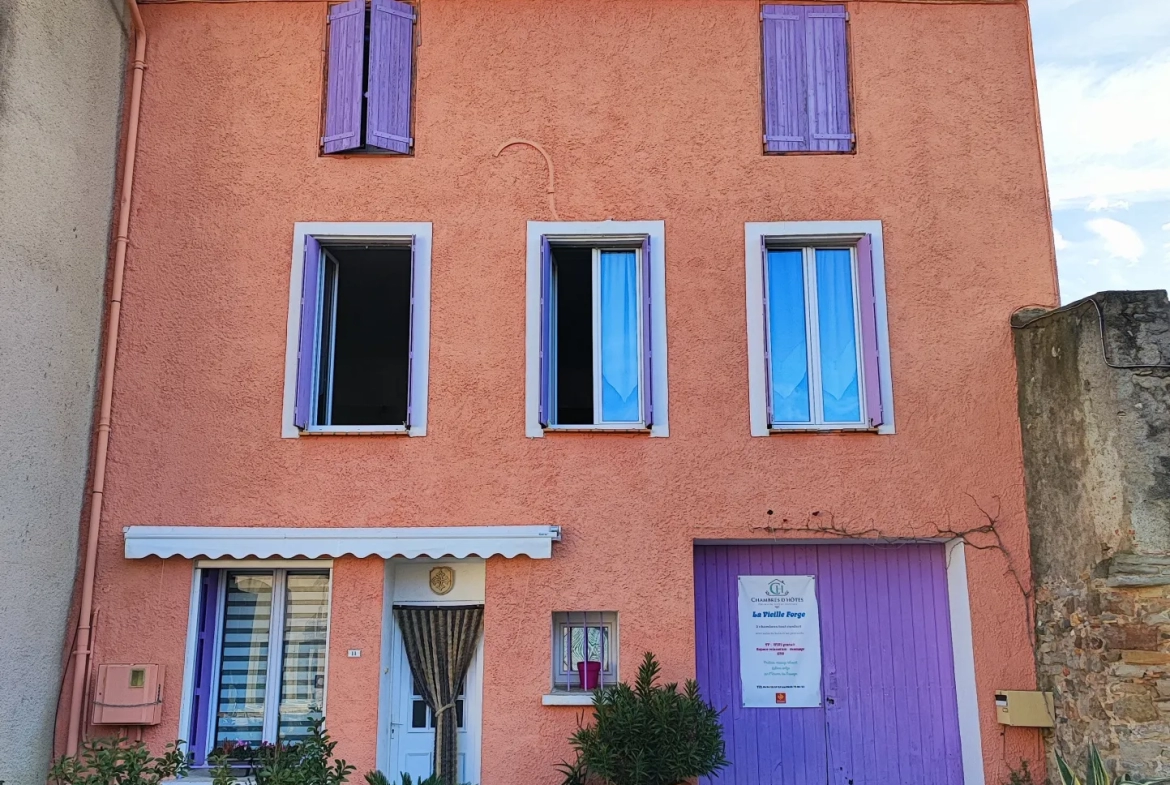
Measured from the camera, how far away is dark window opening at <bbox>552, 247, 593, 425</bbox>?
37.6 ft

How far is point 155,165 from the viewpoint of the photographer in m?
11.5

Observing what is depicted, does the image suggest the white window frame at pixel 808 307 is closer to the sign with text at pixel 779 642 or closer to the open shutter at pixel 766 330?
the open shutter at pixel 766 330

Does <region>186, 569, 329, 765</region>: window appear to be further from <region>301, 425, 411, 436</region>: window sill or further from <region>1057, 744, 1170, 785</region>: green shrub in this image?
<region>1057, 744, 1170, 785</region>: green shrub

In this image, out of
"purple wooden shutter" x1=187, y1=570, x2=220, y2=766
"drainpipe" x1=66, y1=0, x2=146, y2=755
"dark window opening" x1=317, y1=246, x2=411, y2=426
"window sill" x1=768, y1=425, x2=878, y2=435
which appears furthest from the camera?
"dark window opening" x1=317, y1=246, x2=411, y2=426

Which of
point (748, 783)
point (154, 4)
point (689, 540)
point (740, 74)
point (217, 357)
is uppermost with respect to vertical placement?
point (154, 4)

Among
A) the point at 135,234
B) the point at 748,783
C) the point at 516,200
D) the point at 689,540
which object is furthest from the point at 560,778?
the point at 135,234

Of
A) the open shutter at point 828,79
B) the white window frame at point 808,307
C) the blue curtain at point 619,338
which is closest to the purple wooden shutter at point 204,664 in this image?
the blue curtain at point 619,338

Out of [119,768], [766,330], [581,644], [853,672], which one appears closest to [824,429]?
[766,330]

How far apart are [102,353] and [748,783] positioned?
Result: 802 centimetres

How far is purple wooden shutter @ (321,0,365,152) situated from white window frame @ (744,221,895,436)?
4435 mm

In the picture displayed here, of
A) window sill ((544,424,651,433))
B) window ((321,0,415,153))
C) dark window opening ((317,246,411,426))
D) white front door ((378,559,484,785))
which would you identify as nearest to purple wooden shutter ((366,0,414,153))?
window ((321,0,415,153))

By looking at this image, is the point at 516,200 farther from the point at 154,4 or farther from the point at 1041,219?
the point at 1041,219

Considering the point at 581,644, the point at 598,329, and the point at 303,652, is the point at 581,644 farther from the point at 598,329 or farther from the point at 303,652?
the point at 598,329

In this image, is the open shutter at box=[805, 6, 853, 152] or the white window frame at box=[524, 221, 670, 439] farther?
the open shutter at box=[805, 6, 853, 152]
